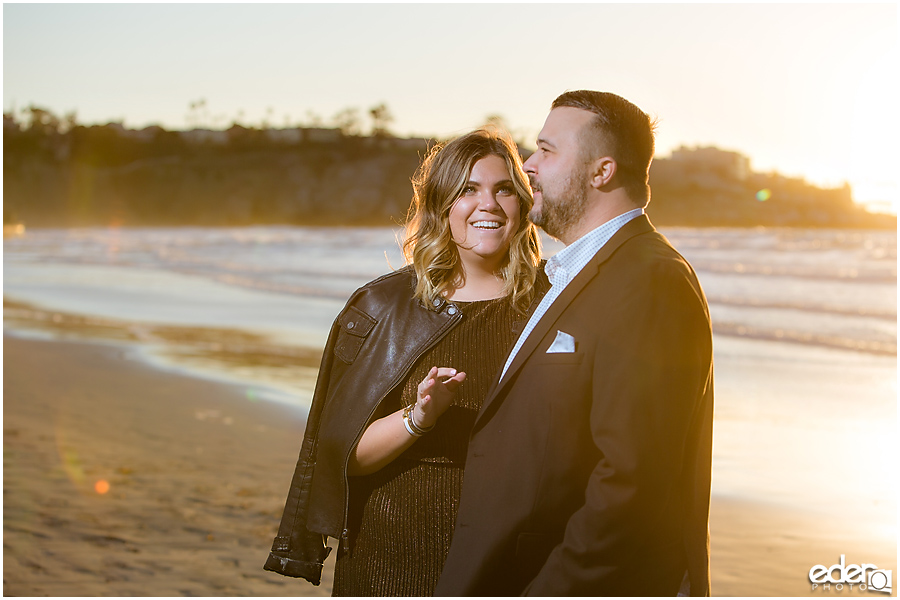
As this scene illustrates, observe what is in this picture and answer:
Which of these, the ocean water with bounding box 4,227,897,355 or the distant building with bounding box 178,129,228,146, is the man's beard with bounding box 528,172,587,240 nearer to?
the ocean water with bounding box 4,227,897,355

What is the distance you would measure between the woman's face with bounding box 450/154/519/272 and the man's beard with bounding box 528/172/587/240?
0.62 m

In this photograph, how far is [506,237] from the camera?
2.93m

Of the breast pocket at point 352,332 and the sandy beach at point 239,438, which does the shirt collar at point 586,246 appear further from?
the sandy beach at point 239,438

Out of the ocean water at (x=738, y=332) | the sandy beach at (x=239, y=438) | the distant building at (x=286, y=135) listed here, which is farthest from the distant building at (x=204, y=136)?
the sandy beach at (x=239, y=438)

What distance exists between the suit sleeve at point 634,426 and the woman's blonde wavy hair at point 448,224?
3.12ft

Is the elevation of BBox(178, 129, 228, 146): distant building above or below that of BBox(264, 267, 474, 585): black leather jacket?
above

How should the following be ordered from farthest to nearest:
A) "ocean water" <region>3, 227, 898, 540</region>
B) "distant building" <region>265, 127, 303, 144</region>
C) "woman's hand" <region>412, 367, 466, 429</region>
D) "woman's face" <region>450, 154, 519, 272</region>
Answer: "distant building" <region>265, 127, 303, 144</region> < "ocean water" <region>3, 227, 898, 540</region> < "woman's face" <region>450, 154, 519, 272</region> < "woman's hand" <region>412, 367, 466, 429</region>

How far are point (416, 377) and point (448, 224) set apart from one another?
525 millimetres

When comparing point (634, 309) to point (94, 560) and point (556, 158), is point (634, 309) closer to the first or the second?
point (556, 158)

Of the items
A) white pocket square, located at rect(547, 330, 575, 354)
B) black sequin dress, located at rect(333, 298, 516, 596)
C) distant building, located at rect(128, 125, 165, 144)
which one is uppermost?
distant building, located at rect(128, 125, 165, 144)

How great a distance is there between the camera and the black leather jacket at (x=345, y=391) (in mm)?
2824

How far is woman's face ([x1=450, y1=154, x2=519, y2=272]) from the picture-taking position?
2910mm

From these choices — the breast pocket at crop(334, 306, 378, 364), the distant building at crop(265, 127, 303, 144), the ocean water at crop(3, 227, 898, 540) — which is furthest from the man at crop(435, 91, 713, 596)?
the distant building at crop(265, 127, 303, 144)

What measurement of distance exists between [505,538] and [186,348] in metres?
11.3
